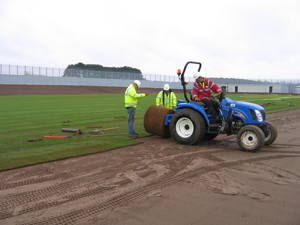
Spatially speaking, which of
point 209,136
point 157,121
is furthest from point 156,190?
point 209,136

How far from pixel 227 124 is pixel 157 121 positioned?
228 centimetres

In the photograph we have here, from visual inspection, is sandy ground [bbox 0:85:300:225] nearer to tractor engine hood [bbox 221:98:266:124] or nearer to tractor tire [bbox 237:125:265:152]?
tractor tire [bbox 237:125:265:152]

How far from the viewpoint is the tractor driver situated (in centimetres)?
773

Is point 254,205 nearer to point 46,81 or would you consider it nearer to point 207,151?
point 207,151

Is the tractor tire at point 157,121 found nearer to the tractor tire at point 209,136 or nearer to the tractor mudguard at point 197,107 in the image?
the tractor mudguard at point 197,107

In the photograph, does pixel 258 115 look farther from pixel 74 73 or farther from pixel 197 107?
pixel 74 73

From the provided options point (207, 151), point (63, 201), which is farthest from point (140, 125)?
point (63, 201)

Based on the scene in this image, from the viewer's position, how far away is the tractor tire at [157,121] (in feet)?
29.2

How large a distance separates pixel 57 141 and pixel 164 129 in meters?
3.19

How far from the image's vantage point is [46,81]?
52.2 meters

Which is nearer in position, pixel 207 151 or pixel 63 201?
pixel 63 201

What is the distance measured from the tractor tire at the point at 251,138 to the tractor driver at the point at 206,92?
821 millimetres

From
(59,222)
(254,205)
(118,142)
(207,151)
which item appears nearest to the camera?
(59,222)

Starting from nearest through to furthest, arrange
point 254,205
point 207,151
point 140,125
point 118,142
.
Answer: point 254,205
point 207,151
point 118,142
point 140,125
